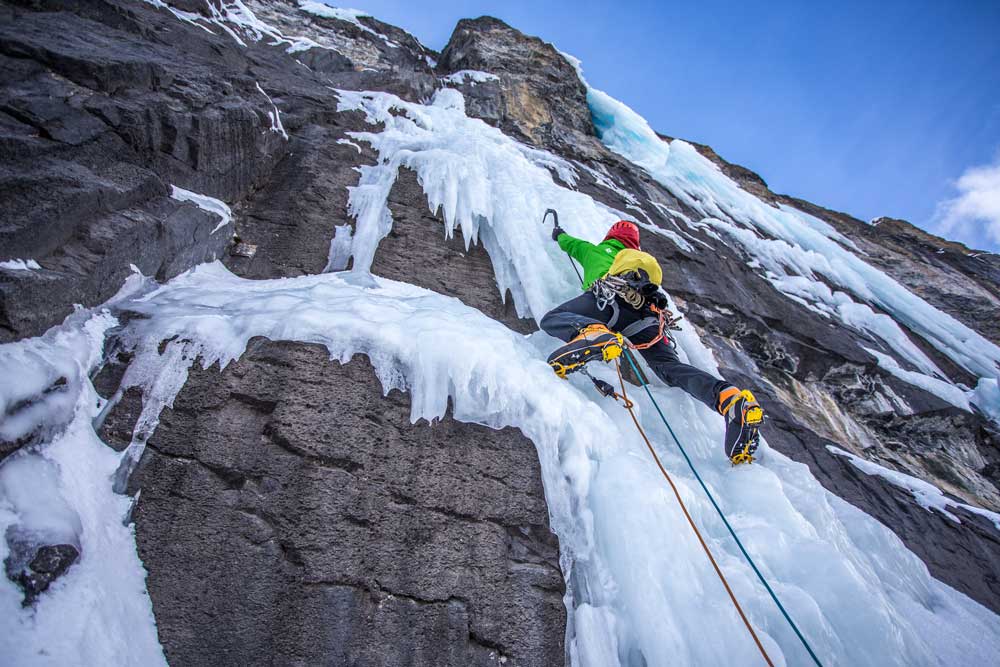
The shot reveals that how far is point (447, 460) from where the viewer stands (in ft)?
7.17

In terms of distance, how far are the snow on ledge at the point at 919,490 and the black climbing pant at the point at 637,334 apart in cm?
235

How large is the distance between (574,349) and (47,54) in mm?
4173

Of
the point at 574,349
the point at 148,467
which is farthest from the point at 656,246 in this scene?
the point at 148,467

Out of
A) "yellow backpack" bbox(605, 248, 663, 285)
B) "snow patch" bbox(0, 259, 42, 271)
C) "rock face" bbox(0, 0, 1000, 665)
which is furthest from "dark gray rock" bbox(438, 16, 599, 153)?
"snow patch" bbox(0, 259, 42, 271)

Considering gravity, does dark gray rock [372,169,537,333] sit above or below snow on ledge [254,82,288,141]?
below

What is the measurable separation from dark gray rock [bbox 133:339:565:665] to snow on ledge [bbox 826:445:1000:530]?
395 centimetres

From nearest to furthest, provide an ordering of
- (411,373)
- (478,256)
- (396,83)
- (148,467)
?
(148,467) → (411,373) → (478,256) → (396,83)

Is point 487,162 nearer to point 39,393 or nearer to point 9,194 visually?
point 9,194

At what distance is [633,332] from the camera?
10.8 ft

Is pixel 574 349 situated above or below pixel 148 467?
above

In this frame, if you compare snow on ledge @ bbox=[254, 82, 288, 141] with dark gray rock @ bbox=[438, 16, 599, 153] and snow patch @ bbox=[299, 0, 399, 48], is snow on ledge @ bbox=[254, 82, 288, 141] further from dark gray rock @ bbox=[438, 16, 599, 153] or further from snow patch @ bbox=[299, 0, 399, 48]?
snow patch @ bbox=[299, 0, 399, 48]

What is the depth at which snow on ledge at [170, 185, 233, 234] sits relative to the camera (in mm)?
2991

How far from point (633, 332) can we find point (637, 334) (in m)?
0.04

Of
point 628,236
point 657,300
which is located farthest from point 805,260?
point 657,300
